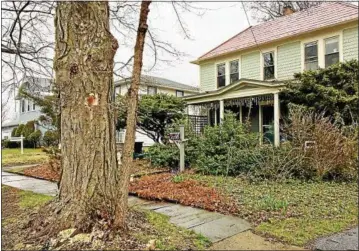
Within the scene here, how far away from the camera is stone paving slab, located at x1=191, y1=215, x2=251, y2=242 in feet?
11.0

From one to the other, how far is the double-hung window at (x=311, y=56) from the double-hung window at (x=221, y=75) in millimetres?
3572

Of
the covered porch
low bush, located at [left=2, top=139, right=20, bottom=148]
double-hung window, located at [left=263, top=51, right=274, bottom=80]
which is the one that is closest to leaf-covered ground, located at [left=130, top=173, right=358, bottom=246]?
the covered porch

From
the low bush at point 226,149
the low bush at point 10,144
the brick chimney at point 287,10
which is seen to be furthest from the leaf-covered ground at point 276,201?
the low bush at point 10,144

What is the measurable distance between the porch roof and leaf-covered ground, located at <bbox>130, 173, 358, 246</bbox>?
4.54 metres

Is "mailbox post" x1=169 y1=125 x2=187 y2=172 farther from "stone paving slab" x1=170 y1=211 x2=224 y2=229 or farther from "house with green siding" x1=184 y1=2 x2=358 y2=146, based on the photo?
"stone paving slab" x1=170 y1=211 x2=224 y2=229

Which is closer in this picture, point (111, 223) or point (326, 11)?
point (111, 223)

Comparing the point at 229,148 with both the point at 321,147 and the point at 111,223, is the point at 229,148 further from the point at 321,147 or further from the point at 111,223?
the point at 111,223

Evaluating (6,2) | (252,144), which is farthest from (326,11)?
(6,2)

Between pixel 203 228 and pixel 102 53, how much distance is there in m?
2.18

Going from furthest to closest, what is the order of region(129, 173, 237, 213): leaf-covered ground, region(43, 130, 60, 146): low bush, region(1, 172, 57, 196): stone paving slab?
region(43, 130, 60, 146): low bush → region(1, 172, 57, 196): stone paving slab → region(129, 173, 237, 213): leaf-covered ground

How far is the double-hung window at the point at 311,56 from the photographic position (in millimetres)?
10328

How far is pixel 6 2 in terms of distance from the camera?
700 cm

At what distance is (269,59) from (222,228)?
9.28m

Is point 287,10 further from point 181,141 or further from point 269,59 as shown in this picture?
point 181,141
